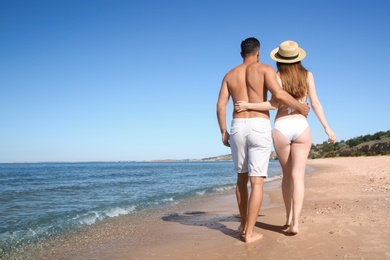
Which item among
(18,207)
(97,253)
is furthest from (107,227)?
(18,207)

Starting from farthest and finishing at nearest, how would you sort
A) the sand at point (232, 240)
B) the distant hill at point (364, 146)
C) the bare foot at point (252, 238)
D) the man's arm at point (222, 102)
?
the distant hill at point (364, 146)
the man's arm at point (222, 102)
the bare foot at point (252, 238)
the sand at point (232, 240)

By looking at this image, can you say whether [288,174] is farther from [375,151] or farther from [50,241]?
[375,151]

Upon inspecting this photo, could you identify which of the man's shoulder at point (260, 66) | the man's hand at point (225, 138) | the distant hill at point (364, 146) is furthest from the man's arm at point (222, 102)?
the distant hill at point (364, 146)

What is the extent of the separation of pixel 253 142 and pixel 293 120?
1.78 feet

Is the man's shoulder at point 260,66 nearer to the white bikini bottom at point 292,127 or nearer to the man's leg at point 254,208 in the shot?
the white bikini bottom at point 292,127

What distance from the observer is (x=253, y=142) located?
370cm

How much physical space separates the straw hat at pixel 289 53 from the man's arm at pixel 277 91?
0.91 ft

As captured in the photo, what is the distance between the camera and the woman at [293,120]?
376 centimetres

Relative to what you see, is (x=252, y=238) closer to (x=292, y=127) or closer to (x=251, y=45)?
(x=292, y=127)

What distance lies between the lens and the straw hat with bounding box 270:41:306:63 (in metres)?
3.83

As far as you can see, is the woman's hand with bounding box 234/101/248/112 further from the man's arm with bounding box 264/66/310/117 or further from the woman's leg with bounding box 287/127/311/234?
the woman's leg with bounding box 287/127/311/234

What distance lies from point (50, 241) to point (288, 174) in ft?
12.5

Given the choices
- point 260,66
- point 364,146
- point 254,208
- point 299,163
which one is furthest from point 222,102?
point 364,146

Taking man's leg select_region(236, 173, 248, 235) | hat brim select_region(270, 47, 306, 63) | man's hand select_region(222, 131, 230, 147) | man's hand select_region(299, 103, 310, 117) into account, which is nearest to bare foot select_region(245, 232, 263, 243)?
man's leg select_region(236, 173, 248, 235)
